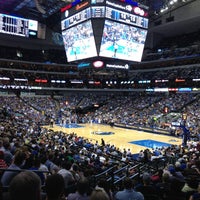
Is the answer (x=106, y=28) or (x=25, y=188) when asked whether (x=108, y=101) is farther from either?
(x=25, y=188)

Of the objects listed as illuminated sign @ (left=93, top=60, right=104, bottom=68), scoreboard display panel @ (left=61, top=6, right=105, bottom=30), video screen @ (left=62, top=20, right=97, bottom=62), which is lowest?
illuminated sign @ (left=93, top=60, right=104, bottom=68)

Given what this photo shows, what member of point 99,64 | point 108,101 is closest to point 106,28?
point 99,64

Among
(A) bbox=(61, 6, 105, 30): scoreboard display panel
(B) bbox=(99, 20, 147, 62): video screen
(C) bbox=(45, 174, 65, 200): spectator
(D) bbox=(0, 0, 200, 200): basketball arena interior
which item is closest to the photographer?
(C) bbox=(45, 174, 65, 200): spectator

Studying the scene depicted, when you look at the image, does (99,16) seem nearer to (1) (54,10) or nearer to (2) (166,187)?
(2) (166,187)

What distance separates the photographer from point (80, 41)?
19.2 metres

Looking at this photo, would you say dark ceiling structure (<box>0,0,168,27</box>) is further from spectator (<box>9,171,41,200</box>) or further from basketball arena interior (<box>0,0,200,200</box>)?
spectator (<box>9,171,41,200</box>)

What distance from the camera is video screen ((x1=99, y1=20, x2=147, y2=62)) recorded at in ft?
58.7

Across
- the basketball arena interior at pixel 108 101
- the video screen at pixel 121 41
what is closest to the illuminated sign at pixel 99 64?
the basketball arena interior at pixel 108 101

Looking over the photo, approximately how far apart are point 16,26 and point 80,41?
58.8 ft

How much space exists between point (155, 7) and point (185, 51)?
11.1 m

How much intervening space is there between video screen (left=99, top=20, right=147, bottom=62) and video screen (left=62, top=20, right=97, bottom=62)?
1002mm

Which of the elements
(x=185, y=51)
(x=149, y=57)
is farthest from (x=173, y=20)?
(x=149, y=57)

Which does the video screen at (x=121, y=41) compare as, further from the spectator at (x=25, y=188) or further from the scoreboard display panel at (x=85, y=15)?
the spectator at (x=25, y=188)

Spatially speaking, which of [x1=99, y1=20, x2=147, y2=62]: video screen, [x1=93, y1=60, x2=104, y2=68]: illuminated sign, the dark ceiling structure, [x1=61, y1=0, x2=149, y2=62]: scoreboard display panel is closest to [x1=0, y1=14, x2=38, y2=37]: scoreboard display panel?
the dark ceiling structure
